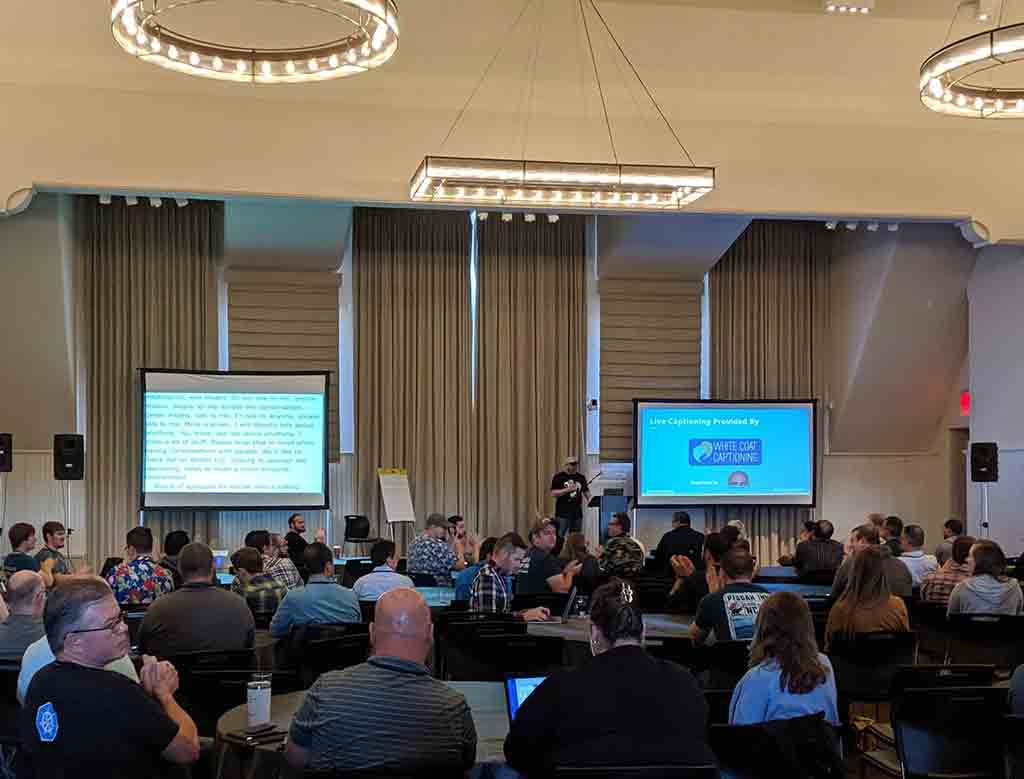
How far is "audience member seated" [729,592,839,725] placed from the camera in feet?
14.5

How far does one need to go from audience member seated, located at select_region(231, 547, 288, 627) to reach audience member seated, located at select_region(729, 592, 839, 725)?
13.3ft

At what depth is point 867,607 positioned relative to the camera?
21.6ft

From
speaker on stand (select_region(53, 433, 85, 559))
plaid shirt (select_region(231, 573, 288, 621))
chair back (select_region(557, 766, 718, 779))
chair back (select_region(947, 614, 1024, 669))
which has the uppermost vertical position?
speaker on stand (select_region(53, 433, 85, 559))

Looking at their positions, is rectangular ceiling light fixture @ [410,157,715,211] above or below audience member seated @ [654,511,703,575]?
above

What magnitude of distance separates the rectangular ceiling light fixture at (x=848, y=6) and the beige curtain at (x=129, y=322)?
7338 millimetres

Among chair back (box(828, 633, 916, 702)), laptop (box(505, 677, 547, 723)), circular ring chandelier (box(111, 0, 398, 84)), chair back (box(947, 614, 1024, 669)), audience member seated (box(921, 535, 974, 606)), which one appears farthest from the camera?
audience member seated (box(921, 535, 974, 606))

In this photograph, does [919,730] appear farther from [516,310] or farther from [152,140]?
[516,310]

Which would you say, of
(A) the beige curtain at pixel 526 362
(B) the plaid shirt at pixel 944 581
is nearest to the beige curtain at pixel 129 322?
(A) the beige curtain at pixel 526 362

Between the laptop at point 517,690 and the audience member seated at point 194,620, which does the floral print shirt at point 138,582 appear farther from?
the laptop at point 517,690

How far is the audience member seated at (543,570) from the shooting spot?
8484mm

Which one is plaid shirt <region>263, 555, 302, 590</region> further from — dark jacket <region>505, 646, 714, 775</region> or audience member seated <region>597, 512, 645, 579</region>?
dark jacket <region>505, 646, 714, 775</region>

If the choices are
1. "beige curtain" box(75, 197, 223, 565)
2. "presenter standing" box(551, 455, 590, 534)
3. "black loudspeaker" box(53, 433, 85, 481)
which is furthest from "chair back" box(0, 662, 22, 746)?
"presenter standing" box(551, 455, 590, 534)

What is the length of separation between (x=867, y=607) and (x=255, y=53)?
4.68m

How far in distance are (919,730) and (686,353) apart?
A: 11.6 m
